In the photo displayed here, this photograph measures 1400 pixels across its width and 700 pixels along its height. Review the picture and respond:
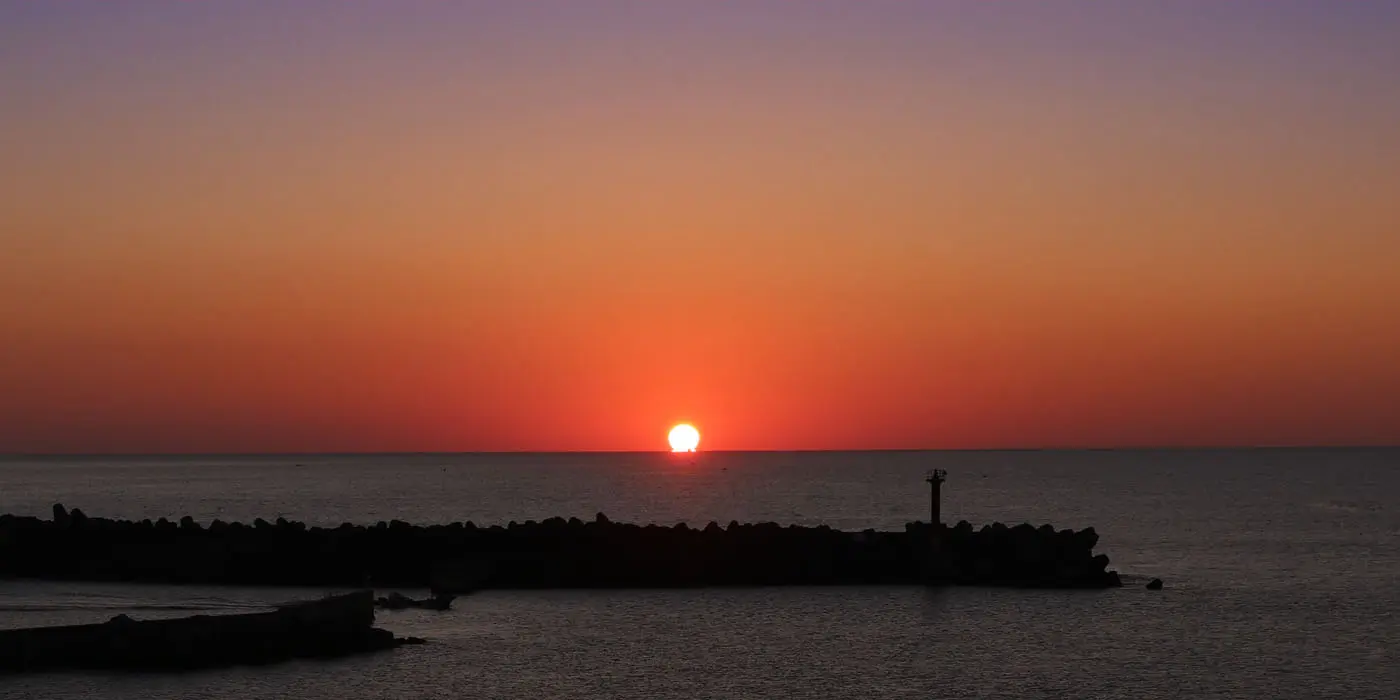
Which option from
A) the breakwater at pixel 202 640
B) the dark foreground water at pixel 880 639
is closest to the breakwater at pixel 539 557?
the dark foreground water at pixel 880 639

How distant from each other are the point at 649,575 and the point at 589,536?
3.33 meters

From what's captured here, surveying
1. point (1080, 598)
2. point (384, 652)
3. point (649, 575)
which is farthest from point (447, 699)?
point (1080, 598)

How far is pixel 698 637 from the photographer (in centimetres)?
3738

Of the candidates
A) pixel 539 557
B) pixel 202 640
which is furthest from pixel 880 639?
pixel 202 640

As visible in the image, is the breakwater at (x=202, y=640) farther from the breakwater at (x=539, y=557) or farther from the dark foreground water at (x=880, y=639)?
the breakwater at (x=539, y=557)

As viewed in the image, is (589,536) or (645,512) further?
(645,512)

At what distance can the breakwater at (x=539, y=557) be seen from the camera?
153ft

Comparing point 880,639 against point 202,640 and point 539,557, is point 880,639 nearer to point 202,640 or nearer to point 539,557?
point 539,557

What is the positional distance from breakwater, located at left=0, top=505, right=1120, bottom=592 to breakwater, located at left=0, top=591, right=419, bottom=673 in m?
12.1

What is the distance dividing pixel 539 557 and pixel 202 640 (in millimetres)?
17331

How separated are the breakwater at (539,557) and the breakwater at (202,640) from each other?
12.1 m

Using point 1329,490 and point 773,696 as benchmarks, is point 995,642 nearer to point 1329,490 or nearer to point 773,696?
point 773,696

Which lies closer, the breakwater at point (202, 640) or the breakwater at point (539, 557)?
the breakwater at point (202, 640)

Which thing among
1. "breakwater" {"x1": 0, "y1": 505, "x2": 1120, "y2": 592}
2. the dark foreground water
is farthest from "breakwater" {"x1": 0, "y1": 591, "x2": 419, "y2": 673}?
"breakwater" {"x1": 0, "y1": 505, "x2": 1120, "y2": 592}
